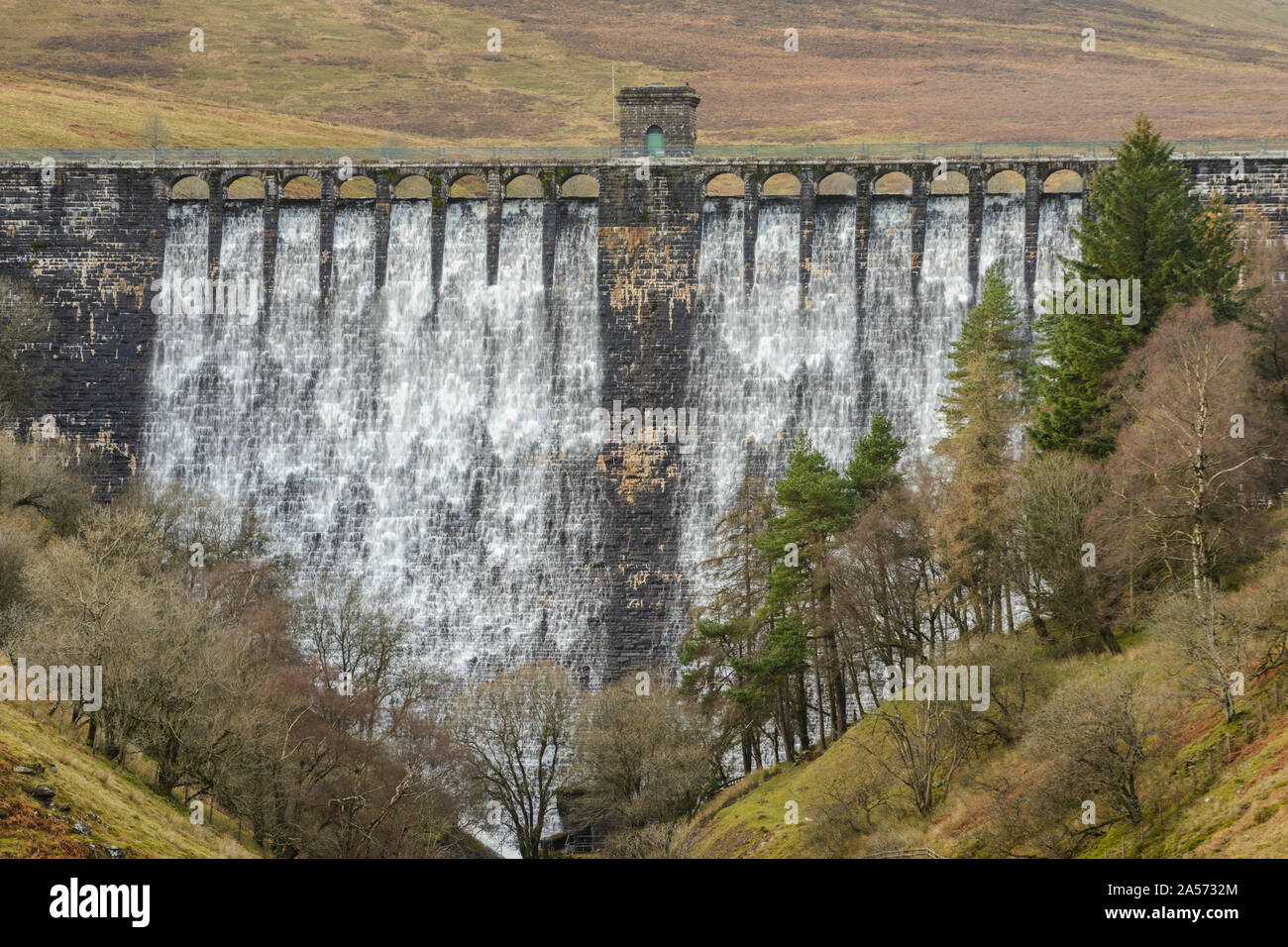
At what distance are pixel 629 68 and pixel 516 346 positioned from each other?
9012cm

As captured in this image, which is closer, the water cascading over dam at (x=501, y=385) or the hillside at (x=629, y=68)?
the water cascading over dam at (x=501, y=385)

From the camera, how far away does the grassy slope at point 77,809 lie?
38.5m

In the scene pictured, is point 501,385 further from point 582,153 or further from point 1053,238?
point 1053,238

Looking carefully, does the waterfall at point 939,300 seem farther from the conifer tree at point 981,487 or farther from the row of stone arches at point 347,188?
the row of stone arches at point 347,188

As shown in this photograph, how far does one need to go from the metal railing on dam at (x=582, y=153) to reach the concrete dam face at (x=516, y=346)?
40.4 inches

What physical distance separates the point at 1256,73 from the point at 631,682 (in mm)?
122129

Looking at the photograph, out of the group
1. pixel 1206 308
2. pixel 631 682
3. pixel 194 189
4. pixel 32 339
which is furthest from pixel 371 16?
pixel 1206 308

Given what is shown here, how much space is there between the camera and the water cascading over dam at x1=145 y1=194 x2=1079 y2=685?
7912 cm

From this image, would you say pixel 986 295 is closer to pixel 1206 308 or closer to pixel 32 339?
pixel 1206 308

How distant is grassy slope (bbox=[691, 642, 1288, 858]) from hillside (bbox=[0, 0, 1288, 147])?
8723 cm

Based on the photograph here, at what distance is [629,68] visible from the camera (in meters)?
166

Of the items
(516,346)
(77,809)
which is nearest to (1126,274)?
(516,346)

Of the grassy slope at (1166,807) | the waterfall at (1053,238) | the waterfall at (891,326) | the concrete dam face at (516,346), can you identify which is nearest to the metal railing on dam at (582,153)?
the concrete dam face at (516,346)

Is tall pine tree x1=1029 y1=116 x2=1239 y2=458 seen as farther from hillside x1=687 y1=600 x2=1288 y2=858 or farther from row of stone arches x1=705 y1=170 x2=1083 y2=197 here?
row of stone arches x1=705 y1=170 x2=1083 y2=197
